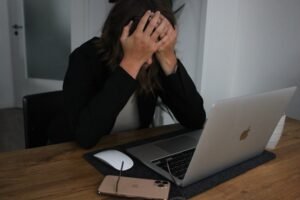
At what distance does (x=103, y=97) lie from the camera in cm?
96

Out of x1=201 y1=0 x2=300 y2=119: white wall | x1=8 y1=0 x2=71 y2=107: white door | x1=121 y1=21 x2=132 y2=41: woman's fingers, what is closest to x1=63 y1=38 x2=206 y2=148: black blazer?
x1=121 y1=21 x2=132 y2=41: woman's fingers

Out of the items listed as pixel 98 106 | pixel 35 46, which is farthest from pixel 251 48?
pixel 35 46

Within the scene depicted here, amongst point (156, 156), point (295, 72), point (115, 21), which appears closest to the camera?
point (156, 156)

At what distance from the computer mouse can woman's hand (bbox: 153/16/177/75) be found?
0.36m

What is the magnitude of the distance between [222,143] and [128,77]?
1.12 ft

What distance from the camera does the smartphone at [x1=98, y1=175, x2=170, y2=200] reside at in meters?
0.71

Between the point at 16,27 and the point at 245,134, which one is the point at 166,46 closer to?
the point at 245,134

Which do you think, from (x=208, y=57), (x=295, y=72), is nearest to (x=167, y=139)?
(x=295, y=72)

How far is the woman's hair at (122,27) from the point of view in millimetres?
1035

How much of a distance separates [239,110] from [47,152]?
1.85 feet

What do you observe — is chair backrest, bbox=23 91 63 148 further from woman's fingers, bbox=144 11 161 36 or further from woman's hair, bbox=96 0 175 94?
woman's fingers, bbox=144 11 161 36

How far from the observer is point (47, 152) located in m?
0.95

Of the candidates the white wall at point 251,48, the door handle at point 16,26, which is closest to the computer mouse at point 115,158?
the white wall at point 251,48

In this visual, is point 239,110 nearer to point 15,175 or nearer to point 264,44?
point 15,175
